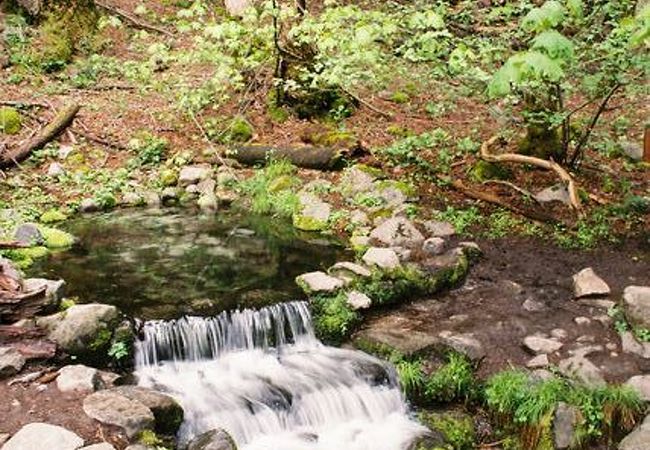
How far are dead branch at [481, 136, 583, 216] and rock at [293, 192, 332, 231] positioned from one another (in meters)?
2.59

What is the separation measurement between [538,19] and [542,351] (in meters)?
3.38

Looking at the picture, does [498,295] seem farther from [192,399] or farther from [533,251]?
[192,399]

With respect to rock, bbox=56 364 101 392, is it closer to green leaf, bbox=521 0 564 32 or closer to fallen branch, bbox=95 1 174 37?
green leaf, bbox=521 0 564 32

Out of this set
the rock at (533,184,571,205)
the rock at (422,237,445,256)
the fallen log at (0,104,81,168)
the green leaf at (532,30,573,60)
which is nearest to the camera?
the green leaf at (532,30,573,60)

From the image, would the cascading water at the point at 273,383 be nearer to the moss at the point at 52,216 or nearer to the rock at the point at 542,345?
the rock at the point at 542,345

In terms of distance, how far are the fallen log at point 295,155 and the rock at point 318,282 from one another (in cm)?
343

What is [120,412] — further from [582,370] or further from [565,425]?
[582,370]

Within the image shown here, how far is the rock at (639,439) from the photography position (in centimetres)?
528

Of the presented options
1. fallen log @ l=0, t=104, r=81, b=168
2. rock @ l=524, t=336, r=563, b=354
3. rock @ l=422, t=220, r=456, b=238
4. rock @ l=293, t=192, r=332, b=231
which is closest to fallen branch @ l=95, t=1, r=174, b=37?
fallen log @ l=0, t=104, r=81, b=168

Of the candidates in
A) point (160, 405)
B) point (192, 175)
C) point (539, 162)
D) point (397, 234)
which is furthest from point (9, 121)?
point (539, 162)

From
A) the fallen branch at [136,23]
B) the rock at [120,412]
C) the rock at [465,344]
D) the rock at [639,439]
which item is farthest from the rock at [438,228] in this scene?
the fallen branch at [136,23]

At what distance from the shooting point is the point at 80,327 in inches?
236

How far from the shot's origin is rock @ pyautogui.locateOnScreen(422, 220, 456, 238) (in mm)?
8555

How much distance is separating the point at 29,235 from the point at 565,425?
6723 millimetres
